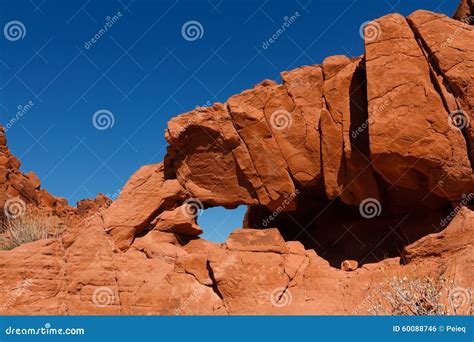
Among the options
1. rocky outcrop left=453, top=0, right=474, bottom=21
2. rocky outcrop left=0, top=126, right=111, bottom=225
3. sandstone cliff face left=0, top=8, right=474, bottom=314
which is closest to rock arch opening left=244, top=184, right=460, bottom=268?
sandstone cliff face left=0, top=8, right=474, bottom=314

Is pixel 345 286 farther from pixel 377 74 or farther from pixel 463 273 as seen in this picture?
pixel 377 74

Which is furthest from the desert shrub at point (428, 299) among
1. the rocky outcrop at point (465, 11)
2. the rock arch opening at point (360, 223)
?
the rocky outcrop at point (465, 11)

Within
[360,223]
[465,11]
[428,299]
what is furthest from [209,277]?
[465,11]

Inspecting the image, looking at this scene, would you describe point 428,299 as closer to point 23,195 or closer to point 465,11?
point 465,11

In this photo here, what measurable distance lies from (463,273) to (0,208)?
1992cm

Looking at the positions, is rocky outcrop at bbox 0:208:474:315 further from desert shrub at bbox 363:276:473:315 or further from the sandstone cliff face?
desert shrub at bbox 363:276:473:315

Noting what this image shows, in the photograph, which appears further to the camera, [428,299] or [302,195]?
[302,195]

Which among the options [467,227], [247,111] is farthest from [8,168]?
[467,227]

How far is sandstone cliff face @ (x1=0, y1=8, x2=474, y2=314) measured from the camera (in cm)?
1128

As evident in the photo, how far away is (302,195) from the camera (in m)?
15.9

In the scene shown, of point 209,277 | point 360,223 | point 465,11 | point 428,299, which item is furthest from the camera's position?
point 360,223

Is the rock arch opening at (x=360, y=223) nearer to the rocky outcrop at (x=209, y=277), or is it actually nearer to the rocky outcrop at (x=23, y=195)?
the rocky outcrop at (x=209, y=277)

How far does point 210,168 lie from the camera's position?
14.6 metres

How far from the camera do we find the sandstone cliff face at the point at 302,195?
11.3 meters
